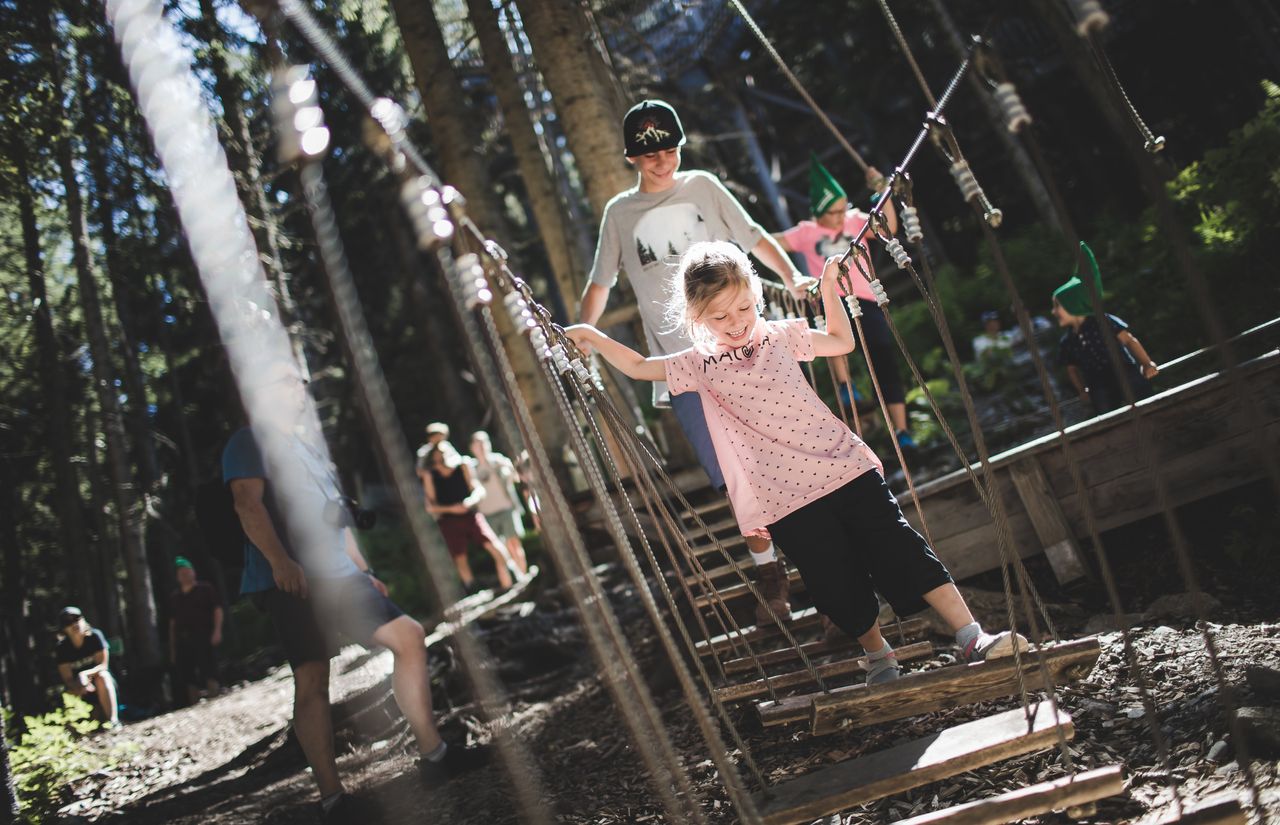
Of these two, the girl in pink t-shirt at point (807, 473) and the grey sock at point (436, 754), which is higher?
the girl in pink t-shirt at point (807, 473)

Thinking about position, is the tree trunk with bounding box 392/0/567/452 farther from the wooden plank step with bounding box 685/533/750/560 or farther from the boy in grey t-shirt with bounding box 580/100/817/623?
the boy in grey t-shirt with bounding box 580/100/817/623

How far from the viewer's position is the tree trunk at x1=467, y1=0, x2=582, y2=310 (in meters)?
7.26

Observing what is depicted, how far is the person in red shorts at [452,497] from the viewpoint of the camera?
8164 millimetres

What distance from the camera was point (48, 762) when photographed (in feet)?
18.4

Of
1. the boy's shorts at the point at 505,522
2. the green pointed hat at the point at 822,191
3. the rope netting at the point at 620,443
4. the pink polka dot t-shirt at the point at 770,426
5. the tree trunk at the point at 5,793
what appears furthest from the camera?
the boy's shorts at the point at 505,522

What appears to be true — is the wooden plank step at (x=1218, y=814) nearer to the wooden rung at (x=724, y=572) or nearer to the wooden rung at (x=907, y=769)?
the wooden rung at (x=907, y=769)

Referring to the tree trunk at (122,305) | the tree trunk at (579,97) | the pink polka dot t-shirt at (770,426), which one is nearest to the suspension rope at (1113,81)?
the pink polka dot t-shirt at (770,426)

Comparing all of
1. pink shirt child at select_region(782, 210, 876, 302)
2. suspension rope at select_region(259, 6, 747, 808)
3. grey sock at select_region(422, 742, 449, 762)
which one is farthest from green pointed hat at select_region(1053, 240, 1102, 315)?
grey sock at select_region(422, 742, 449, 762)

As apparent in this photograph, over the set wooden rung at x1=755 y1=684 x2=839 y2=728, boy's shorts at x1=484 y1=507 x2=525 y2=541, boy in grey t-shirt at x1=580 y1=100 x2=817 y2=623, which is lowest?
wooden rung at x1=755 y1=684 x2=839 y2=728

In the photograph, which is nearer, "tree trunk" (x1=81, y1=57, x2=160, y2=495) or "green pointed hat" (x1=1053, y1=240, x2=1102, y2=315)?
"green pointed hat" (x1=1053, y1=240, x2=1102, y2=315)

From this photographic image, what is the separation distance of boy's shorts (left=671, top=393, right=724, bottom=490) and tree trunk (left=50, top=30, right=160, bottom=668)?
31.1 feet

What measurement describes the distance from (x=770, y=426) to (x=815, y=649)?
107 centimetres

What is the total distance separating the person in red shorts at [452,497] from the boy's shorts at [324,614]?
472cm

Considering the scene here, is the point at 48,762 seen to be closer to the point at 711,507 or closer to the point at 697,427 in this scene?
the point at 711,507
